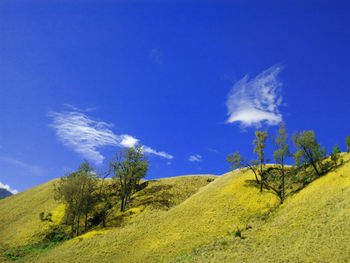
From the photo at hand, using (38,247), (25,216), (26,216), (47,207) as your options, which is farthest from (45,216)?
(38,247)

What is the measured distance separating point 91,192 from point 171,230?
25.1 metres

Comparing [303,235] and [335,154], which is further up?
[335,154]

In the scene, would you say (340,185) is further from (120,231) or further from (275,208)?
(120,231)

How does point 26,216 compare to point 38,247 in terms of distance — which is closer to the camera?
point 38,247

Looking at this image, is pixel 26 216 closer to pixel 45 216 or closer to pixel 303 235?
pixel 45 216

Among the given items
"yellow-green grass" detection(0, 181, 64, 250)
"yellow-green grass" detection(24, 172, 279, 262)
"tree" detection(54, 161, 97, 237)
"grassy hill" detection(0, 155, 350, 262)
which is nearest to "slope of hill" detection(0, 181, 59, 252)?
"yellow-green grass" detection(0, 181, 64, 250)

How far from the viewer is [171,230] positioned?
111 ft

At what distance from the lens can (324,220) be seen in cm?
2416

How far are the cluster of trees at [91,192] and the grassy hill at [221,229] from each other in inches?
144

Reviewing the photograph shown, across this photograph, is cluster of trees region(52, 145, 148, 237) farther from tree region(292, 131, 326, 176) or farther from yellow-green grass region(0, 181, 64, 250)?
tree region(292, 131, 326, 176)

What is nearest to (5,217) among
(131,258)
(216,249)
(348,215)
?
(131,258)

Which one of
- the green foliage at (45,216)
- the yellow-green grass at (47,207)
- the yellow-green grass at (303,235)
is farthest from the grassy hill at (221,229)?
the green foliage at (45,216)

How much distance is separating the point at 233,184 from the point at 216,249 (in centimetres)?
1973

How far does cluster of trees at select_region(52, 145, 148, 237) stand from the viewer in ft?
143
